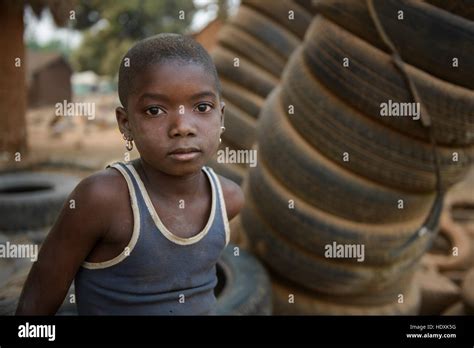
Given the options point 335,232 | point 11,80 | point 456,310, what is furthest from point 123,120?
point 11,80

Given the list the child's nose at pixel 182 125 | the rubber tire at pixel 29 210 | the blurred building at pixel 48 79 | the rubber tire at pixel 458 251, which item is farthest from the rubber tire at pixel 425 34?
the blurred building at pixel 48 79

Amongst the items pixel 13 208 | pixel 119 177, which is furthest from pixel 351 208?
pixel 13 208

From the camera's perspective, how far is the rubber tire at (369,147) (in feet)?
4.07

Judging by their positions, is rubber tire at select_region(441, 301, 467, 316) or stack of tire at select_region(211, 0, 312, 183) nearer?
rubber tire at select_region(441, 301, 467, 316)

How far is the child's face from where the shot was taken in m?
0.63

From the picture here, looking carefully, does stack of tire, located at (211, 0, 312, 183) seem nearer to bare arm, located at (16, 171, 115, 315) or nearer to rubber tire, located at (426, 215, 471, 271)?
rubber tire, located at (426, 215, 471, 271)

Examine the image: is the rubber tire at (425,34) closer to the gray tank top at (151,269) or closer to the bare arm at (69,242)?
the gray tank top at (151,269)

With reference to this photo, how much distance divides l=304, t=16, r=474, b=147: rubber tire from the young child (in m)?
0.65

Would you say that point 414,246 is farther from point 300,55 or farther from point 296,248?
point 300,55

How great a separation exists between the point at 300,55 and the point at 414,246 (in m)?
0.71
